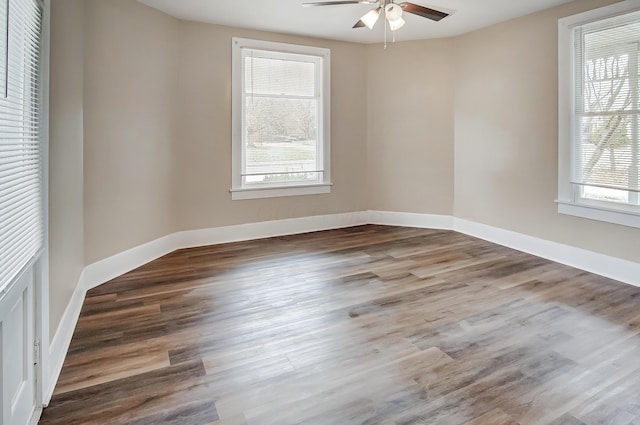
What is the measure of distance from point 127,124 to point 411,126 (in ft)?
11.9

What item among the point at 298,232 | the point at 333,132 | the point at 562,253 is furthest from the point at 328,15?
the point at 562,253

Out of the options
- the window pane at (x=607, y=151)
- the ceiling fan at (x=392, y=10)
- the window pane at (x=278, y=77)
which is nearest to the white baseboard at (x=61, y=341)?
the ceiling fan at (x=392, y=10)

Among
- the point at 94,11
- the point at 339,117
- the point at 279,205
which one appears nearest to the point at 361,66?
the point at 339,117

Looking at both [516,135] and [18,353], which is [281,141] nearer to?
[516,135]

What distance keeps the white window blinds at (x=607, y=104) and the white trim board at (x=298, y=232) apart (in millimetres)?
740

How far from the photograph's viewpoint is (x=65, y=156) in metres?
2.54

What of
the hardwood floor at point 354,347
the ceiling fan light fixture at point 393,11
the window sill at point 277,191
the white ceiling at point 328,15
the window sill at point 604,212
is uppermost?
the white ceiling at point 328,15

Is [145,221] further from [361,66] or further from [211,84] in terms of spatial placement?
[361,66]

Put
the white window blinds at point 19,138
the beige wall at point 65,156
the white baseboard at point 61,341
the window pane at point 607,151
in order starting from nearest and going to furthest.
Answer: the white window blinds at point 19,138
the white baseboard at point 61,341
the beige wall at point 65,156
the window pane at point 607,151

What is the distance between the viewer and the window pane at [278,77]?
4970 mm

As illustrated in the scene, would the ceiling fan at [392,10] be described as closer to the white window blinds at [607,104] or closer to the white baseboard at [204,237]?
the white window blinds at [607,104]

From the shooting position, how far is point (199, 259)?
4309mm

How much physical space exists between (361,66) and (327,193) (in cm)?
184

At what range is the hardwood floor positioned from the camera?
1866mm
